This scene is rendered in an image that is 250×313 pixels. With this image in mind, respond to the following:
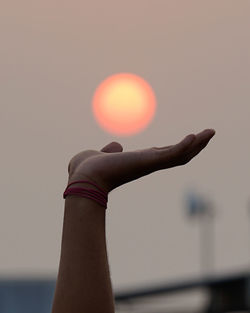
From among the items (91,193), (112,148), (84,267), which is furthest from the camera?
(112,148)

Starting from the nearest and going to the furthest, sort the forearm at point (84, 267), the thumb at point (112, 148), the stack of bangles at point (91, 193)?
1. the forearm at point (84, 267)
2. the stack of bangles at point (91, 193)
3. the thumb at point (112, 148)

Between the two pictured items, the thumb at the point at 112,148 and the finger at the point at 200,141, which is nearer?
the finger at the point at 200,141

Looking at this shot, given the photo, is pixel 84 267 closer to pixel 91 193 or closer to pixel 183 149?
pixel 91 193

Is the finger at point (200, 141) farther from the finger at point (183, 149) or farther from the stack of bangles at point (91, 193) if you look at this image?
the stack of bangles at point (91, 193)

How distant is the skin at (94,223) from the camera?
4664 millimetres

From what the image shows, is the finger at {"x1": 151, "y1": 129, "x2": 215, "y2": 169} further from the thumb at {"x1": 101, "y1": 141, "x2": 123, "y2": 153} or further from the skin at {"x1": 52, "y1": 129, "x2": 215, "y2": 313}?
the thumb at {"x1": 101, "y1": 141, "x2": 123, "y2": 153}

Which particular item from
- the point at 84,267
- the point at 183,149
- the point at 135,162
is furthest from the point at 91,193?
the point at 183,149

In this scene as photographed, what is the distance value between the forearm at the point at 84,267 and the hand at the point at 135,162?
0.56 ft

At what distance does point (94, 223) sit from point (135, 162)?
15.2 inches

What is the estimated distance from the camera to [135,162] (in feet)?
16.0

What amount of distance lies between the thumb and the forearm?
62 cm

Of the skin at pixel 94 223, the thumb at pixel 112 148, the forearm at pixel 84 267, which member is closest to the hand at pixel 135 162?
the skin at pixel 94 223

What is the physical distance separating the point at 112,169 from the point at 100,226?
0.31m

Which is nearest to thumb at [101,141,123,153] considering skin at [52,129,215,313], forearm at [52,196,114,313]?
skin at [52,129,215,313]
